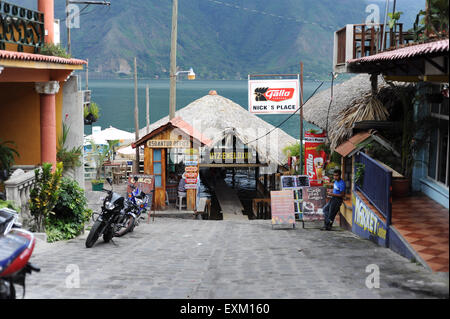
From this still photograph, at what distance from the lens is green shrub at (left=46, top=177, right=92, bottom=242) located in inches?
462

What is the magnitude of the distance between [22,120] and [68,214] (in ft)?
11.5

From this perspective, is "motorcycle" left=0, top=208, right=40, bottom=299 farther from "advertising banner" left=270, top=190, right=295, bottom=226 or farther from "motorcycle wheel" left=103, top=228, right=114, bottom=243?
"advertising banner" left=270, top=190, right=295, bottom=226

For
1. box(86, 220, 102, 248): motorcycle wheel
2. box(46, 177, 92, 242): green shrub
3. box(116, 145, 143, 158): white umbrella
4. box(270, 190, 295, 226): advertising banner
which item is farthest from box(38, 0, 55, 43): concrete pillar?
box(116, 145, 143, 158): white umbrella

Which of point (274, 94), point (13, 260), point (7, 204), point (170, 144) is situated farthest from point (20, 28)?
point (274, 94)

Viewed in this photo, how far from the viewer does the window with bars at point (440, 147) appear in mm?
11250

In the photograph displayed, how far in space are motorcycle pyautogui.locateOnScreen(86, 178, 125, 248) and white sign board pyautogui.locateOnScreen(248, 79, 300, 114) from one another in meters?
10.8

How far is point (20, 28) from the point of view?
488 inches

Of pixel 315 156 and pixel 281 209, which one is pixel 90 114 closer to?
pixel 315 156

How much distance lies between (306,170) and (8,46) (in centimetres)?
988

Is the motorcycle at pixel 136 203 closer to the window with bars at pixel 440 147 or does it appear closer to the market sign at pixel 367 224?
the market sign at pixel 367 224

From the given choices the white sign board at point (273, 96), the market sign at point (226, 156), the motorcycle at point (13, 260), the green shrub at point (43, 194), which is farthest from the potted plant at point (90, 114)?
the motorcycle at point (13, 260)

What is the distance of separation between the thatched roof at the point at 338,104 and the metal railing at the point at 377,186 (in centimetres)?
201

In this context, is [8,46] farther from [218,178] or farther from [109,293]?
[218,178]

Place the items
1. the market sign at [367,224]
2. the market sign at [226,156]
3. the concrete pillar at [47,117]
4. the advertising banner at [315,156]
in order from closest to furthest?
1. the market sign at [367,224]
2. the concrete pillar at [47,117]
3. the advertising banner at [315,156]
4. the market sign at [226,156]
